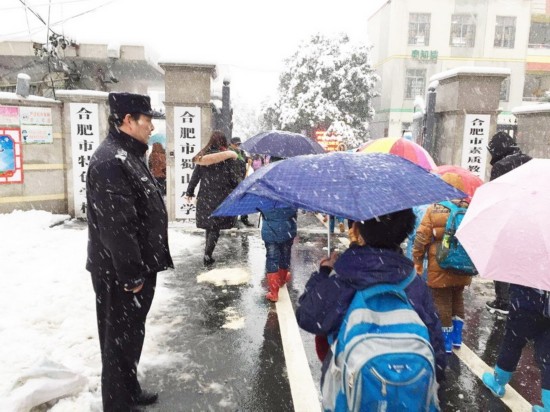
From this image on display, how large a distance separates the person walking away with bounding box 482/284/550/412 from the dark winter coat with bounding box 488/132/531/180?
1974mm

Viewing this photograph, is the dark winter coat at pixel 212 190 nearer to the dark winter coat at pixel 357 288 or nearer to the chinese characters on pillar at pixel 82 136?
the chinese characters on pillar at pixel 82 136

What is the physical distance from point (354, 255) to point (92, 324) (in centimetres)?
351

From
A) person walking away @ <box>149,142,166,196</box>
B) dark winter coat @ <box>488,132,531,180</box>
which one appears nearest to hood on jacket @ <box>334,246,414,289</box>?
dark winter coat @ <box>488,132,531,180</box>

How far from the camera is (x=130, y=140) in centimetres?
294

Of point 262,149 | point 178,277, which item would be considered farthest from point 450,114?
point 178,277

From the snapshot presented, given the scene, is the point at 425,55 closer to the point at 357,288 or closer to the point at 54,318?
the point at 54,318

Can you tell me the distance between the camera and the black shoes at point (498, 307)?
17.0ft

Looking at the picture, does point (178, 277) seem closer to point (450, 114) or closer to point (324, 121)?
point (450, 114)

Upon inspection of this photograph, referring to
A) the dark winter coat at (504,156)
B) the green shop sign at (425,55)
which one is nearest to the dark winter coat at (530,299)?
the dark winter coat at (504,156)

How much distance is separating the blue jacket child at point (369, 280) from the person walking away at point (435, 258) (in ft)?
5.92

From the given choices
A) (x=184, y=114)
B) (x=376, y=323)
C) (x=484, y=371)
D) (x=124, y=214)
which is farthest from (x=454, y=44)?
(x=376, y=323)

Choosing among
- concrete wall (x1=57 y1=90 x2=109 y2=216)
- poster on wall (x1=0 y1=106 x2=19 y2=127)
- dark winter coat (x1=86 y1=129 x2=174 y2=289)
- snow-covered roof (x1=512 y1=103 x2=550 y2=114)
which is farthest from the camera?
concrete wall (x1=57 y1=90 x2=109 y2=216)

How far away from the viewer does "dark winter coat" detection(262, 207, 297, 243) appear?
5148 mm

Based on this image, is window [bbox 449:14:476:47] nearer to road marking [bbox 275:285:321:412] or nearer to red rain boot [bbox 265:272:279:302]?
red rain boot [bbox 265:272:279:302]
